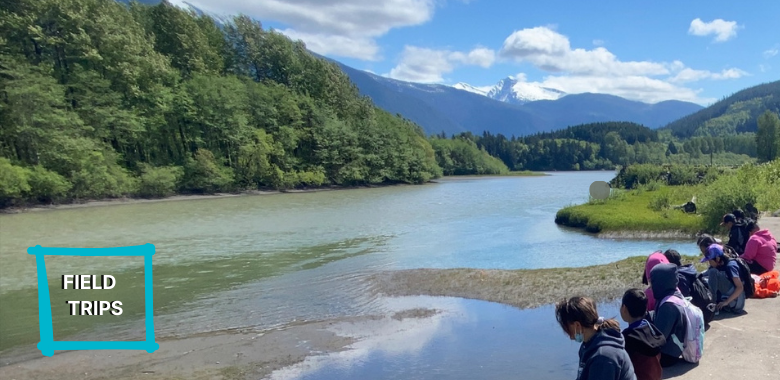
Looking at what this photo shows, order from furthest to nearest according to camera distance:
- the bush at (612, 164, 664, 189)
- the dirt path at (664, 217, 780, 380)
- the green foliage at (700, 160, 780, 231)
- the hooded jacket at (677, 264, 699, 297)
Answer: the bush at (612, 164, 664, 189) < the green foliage at (700, 160, 780, 231) < the hooded jacket at (677, 264, 699, 297) < the dirt path at (664, 217, 780, 380)

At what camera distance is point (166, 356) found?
36.5ft

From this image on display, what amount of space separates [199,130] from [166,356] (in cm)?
7050

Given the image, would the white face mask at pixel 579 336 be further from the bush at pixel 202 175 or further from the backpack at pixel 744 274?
the bush at pixel 202 175

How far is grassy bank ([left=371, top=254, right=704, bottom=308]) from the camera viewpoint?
15141mm

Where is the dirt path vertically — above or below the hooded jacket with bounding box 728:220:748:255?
below

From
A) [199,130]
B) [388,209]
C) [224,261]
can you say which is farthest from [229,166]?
[224,261]

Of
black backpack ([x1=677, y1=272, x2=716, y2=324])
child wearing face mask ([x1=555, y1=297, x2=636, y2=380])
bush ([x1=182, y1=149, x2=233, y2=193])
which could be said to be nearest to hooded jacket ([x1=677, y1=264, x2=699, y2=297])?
black backpack ([x1=677, y1=272, x2=716, y2=324])

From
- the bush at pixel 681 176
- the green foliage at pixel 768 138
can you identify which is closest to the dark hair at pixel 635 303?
the bush at pixel 681 176

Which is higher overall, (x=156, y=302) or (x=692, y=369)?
(x=692, y=369)

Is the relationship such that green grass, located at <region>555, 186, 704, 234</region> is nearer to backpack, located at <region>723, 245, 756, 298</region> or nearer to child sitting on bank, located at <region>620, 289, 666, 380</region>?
backpack, located at <region>723, 245, 756, 298</region>

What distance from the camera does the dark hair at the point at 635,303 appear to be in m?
5.62

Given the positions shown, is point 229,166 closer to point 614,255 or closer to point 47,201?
point 47,201

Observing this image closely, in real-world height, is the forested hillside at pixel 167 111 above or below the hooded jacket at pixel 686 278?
above

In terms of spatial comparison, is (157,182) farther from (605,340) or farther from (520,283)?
(605,340)
